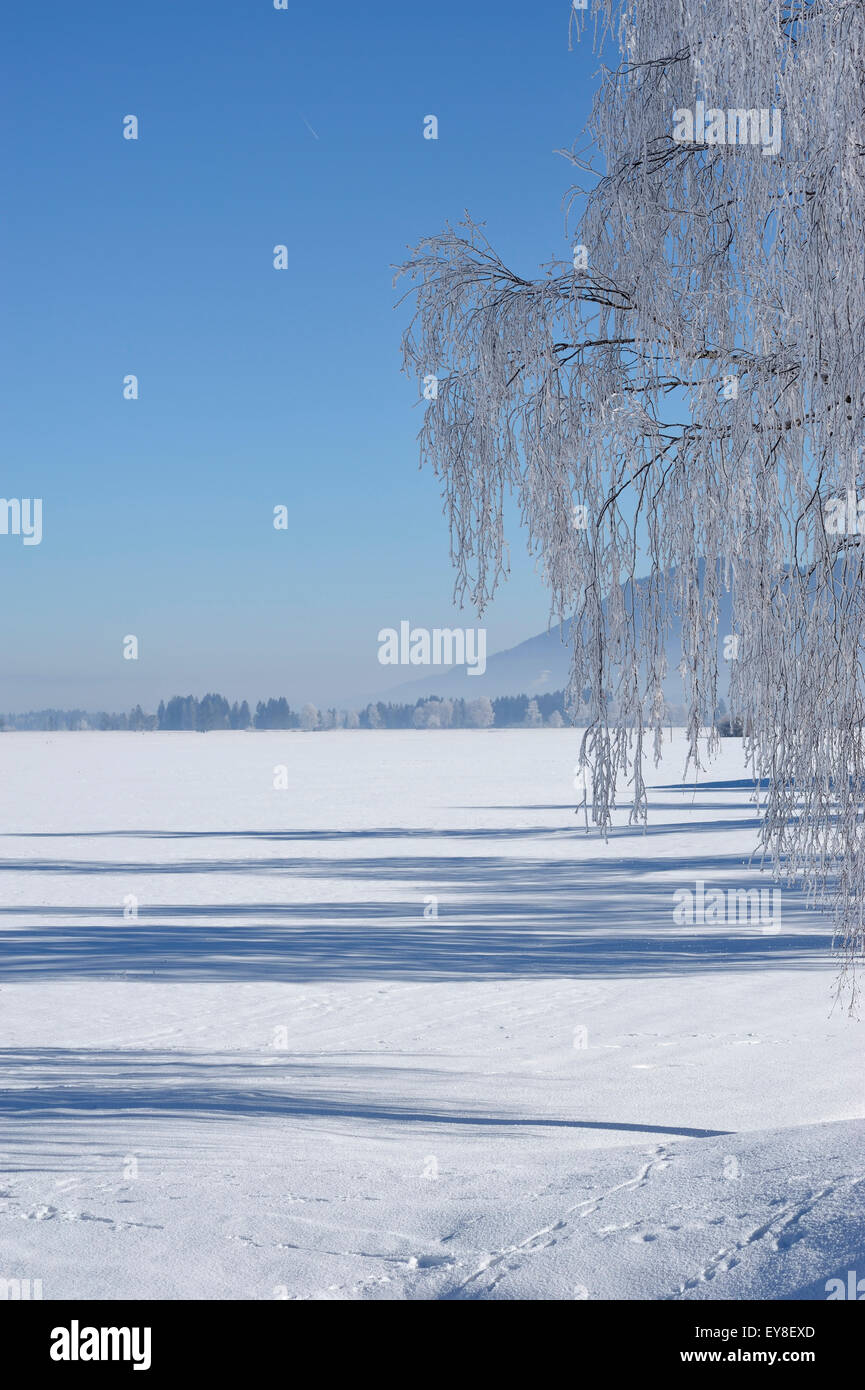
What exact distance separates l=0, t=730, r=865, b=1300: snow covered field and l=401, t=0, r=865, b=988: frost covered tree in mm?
1758

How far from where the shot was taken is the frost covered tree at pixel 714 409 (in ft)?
16.3

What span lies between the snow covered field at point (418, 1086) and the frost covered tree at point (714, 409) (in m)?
1.76

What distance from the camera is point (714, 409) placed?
5.12 m

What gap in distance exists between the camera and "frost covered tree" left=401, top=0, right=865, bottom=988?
195 inches

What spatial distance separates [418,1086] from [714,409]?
5.11 metres

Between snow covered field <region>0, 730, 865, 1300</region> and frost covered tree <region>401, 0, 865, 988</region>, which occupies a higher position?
frost covered tree <region>401, 0, 865, 988</region>

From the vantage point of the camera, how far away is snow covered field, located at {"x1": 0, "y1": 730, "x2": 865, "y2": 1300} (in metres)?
4.53

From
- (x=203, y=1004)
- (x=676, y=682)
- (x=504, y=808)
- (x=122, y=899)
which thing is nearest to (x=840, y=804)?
(x=676, y=682)

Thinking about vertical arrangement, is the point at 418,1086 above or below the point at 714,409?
below

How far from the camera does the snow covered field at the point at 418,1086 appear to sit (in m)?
4.53

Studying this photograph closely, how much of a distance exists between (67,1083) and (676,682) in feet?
16.2

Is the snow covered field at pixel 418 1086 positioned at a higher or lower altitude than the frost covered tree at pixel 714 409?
lower

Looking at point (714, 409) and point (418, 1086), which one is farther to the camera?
point (418, 1086)
